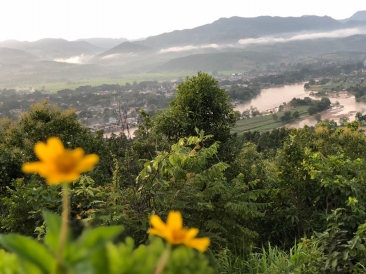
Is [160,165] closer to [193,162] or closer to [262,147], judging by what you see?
[193,162]

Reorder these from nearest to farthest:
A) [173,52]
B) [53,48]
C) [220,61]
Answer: [220,61]
[53,48]
[173,52]

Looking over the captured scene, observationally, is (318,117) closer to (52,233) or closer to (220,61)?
(52,233)

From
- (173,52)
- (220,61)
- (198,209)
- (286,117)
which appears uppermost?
(173,52)

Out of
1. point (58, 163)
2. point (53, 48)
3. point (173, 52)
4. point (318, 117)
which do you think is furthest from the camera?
point (173, 52)

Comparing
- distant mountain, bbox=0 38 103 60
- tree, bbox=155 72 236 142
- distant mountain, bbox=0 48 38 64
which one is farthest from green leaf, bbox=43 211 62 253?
distant mountain, bbox=0 38 103 60

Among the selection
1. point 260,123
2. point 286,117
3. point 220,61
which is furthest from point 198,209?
point 220,61

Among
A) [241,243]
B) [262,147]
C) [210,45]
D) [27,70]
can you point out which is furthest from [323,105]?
[210,45]

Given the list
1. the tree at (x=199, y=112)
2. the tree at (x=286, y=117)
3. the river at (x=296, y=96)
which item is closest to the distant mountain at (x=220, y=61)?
the river at (x=296, y=96)
